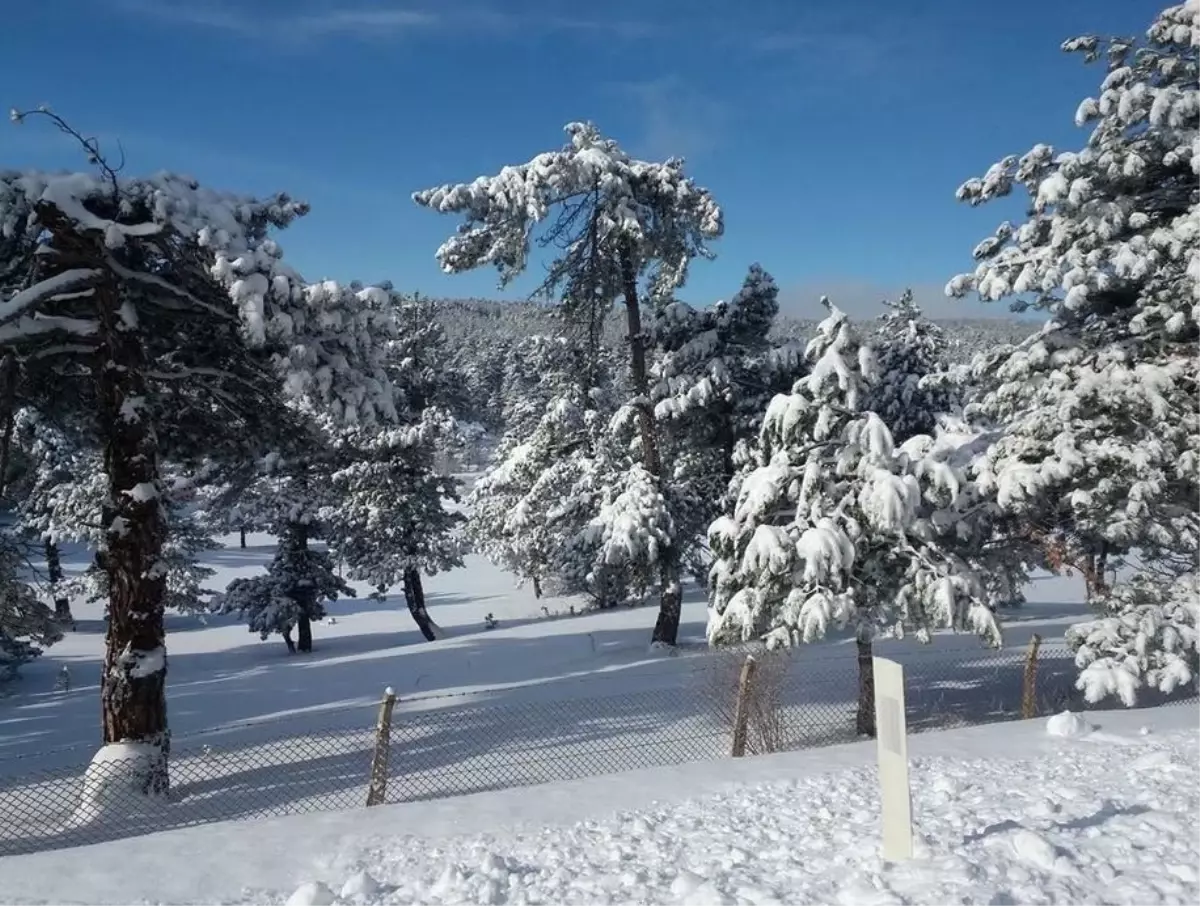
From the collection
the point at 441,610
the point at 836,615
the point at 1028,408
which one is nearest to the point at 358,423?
the point at 836,615

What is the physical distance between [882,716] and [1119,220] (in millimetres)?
8963

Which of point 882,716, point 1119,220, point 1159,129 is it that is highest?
point 1159,129

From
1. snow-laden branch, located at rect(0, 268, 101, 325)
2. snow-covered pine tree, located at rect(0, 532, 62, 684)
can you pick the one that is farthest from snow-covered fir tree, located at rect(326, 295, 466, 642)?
snow-laden branch, located at rect(0, 268, 101, 325)

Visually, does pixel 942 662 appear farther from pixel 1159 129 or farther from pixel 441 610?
pixel 441 610

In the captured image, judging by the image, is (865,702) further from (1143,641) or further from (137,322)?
(137,322)

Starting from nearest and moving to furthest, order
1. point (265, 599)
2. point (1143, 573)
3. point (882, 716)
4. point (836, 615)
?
point (882, 716) < point (836, 615) < point (1143, 573) < point (265, 599)

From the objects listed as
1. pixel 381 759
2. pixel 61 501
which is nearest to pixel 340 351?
pixel 381 759

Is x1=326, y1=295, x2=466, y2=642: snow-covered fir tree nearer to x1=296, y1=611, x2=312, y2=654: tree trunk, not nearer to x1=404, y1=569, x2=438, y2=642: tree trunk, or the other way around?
x1=404, y1=569, x2=438, y2=642: tree trunk

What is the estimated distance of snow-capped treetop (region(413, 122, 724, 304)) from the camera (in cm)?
1446

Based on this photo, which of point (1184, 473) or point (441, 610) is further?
point (441, 610)

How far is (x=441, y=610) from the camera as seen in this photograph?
4075 cm

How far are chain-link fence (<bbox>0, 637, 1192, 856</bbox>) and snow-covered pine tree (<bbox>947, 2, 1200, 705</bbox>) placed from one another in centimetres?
232

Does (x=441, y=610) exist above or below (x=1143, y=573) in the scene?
below

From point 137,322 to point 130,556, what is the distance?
251 centimetres
